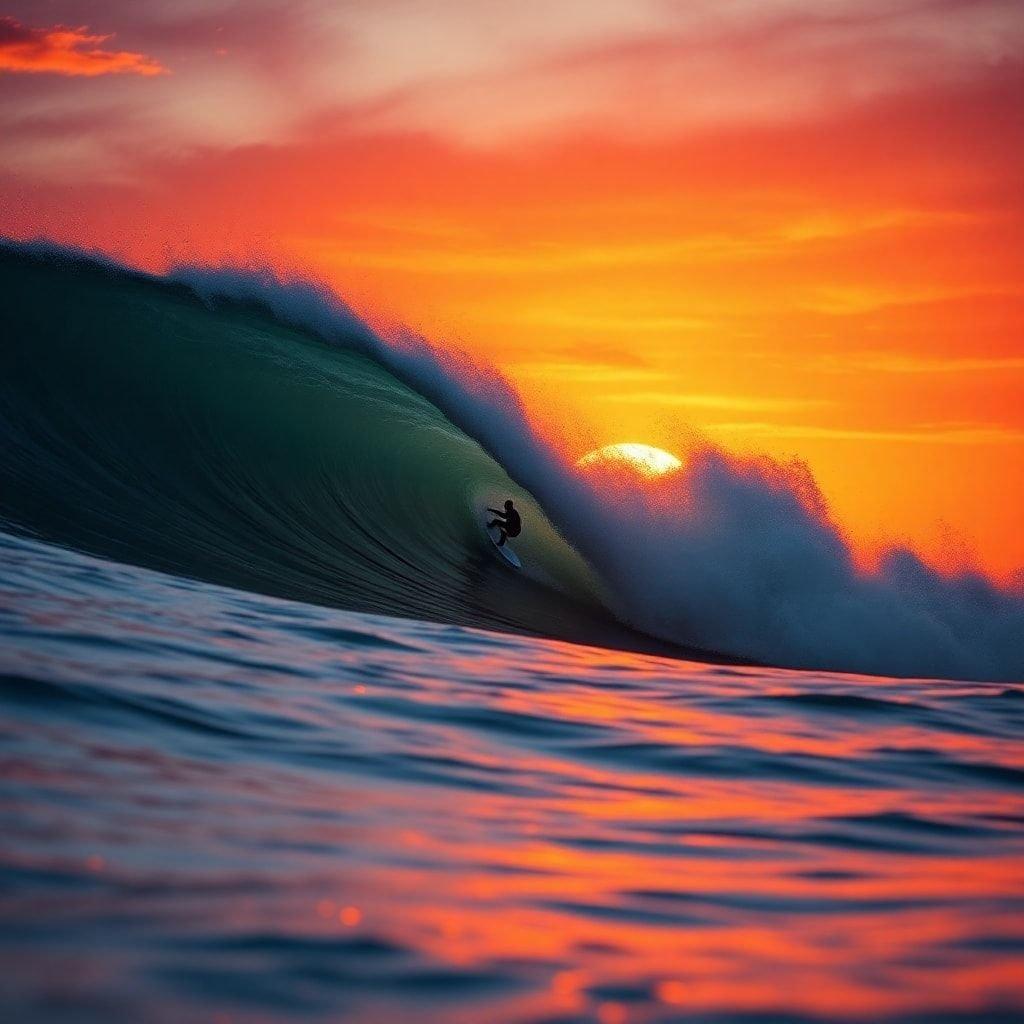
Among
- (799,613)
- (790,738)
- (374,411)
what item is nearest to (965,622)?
(799,613)

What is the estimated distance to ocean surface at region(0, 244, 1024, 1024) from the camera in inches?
87.0

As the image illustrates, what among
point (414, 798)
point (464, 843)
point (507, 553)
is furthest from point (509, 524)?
point (464, 843)

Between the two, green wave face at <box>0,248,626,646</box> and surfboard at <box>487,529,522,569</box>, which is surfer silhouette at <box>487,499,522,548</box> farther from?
green wave face at <box>0,248,626,646</box>

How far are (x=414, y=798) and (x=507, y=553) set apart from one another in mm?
9630

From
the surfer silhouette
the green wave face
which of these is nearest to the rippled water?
the green wave face

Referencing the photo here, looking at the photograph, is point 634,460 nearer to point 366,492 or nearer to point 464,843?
point 366,492

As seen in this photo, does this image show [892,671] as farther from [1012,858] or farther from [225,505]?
[1012,858]

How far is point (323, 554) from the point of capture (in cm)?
1073

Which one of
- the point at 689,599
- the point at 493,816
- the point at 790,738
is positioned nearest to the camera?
the point at 493,816

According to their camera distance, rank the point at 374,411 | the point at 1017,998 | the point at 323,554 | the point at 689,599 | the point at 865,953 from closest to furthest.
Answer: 1. the point at 1017,998
2. the point at 865,953
3. the point at 323,554
4. the point at 689,599
5. the point at 374,411

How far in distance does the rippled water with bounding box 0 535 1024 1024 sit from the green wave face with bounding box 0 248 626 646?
373cm

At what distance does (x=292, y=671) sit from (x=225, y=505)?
624cm

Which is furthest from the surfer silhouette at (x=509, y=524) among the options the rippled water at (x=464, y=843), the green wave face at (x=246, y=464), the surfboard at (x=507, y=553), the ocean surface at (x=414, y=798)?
the rippled water at (x=464, y=843)

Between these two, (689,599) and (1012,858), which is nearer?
(1012,858)
